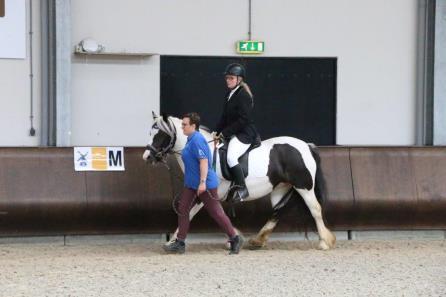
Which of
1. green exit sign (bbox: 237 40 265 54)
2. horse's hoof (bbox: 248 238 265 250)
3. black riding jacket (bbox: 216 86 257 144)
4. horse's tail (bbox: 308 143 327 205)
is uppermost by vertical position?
green exit sign (bbox: 237 40 265 54)

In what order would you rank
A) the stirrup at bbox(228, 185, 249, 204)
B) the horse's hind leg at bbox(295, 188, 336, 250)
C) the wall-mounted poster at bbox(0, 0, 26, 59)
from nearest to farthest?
the stirrup at bbox(228, 185, 249, 204)
the horse's hind leg at bbox(295, 188, 336, 250)
the wall-mounted poster at bbox(0, 0, 26, 59)

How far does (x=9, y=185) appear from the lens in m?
11.7

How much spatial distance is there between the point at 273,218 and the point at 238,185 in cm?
89

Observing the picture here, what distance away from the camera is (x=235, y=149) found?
36.7 feet

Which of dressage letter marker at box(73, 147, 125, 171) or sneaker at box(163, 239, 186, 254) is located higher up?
dressage letter marker at box(73, 147, 125, 171)

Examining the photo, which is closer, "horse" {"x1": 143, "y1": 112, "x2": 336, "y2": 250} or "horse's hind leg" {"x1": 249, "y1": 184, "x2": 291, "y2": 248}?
"horse" {"x1": 143, "y1": 112, "x2": 336, "y2": 250}

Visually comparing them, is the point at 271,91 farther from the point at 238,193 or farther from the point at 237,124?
the point at 238,193

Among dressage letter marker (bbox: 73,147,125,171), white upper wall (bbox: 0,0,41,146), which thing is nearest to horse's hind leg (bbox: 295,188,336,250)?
dressage letter marker (bbox: 73,147,125,171)

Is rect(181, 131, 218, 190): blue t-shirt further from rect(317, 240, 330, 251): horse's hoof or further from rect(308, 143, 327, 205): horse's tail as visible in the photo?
rect(317, 240, 330, 251): horse's hoof

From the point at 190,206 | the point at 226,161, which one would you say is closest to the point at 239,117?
the point at 226,161

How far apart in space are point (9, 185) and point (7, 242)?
2.54 ft

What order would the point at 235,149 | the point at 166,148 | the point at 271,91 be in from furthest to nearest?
1. the point at 271,91
2. the point at 235,149
3. the point at 166,148

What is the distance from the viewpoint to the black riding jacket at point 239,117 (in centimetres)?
1111

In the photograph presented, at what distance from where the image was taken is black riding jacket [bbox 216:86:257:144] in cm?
1111
